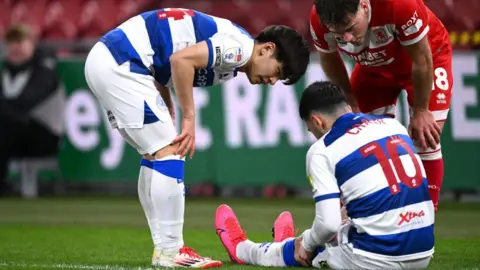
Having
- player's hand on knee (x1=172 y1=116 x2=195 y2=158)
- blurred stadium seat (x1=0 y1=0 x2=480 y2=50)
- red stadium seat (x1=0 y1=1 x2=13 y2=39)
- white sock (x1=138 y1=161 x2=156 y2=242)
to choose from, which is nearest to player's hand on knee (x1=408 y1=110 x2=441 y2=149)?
player's hand on knee (x1=172 y1=116 x2=195 y2=158)

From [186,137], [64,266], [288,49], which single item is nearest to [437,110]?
[288,49]

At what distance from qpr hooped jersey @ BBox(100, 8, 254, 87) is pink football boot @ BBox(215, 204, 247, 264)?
0.82 metres

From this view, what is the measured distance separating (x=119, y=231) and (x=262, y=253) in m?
2.74

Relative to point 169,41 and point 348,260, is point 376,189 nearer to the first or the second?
point 348,260

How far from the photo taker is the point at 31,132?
36.6 ft

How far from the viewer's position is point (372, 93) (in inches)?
250

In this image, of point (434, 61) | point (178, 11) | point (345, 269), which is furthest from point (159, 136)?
point (434, 61)

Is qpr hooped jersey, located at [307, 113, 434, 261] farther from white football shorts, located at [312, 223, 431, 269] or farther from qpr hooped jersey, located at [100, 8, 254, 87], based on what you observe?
qpr hooped jersey, located at [100, 8, 254, 87]

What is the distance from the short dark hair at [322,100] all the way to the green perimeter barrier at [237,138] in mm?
5135

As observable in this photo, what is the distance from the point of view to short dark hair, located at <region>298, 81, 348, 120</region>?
4898 mm

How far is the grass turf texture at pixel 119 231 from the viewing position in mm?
5801

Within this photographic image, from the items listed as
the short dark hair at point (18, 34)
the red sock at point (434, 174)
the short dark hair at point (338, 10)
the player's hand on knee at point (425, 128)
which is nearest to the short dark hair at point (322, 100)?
the short dark hair at point (338, 10)

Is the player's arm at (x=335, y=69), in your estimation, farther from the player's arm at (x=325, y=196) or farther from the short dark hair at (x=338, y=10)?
the player's arm at (x=325, y=196)

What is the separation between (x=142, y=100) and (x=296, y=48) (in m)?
0.92
